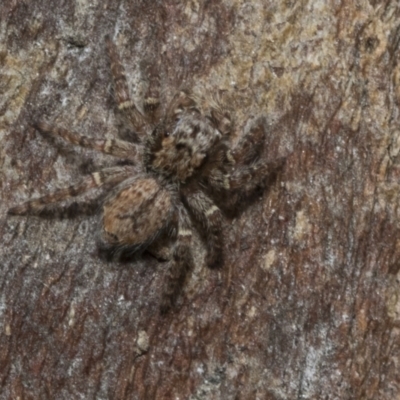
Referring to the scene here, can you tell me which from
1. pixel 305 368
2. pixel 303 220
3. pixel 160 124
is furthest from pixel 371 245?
pixel 160 124

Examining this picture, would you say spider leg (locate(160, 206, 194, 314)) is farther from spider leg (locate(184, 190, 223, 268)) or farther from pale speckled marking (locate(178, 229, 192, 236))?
spider leg (locate(184, 190, 223, 268))

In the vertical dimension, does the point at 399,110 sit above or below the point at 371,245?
above

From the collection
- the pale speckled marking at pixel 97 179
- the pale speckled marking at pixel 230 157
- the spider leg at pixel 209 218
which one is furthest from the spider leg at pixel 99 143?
the pale speckled marking at pixel 230 157

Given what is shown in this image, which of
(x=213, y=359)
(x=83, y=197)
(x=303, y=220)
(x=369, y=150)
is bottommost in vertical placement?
(x=213, y=359)

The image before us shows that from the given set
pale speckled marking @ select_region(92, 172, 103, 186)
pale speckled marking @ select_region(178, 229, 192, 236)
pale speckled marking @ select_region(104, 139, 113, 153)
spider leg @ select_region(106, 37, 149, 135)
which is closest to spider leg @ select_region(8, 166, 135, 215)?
pale speckled marking @ select_region(92, 172, 103, 186)

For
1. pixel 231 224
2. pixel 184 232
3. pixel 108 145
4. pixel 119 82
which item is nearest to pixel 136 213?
pixel 184 232

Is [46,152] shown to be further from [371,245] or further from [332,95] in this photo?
[371,245]

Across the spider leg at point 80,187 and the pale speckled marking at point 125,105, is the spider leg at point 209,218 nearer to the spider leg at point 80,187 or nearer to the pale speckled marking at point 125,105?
the spider leg at point 80,187
